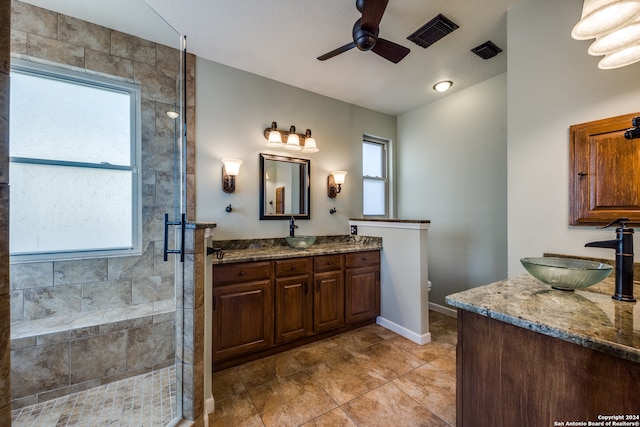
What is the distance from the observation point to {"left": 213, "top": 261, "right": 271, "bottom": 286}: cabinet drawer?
6.62ft

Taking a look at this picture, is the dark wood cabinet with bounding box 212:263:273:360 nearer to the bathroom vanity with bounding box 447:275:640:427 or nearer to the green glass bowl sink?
the bathroom vanity with bounding box 447:275:640:427

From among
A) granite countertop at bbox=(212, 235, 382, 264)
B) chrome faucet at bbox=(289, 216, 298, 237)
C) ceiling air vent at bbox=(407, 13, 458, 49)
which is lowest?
granite countertop at bbox=(212, 235, 382, 264)

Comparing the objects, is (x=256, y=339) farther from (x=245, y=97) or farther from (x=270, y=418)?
(x=245, y=97)

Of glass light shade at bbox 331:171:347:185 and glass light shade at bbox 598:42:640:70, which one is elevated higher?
glass light shade at bbox 598:42:640:70

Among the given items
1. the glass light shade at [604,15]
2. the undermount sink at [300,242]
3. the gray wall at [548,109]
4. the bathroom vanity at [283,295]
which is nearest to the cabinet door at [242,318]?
the bathroom vanity at [283,295]

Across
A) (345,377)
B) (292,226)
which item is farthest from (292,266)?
(345,377)

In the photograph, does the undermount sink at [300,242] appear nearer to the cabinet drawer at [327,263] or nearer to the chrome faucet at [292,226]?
the chrome faucet at [292,226]

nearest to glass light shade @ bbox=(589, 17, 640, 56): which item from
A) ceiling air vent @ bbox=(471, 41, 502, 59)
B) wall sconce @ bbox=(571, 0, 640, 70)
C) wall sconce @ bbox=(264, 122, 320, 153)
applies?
wall sconce @ bbox=(571, 0, 640, 70)

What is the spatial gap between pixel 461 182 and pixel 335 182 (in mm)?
1558

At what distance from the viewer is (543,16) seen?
5.65 feet

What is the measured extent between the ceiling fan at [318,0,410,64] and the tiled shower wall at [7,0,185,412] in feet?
5.46

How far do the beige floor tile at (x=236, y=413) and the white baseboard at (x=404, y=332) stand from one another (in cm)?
161

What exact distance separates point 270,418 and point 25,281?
6.63ft

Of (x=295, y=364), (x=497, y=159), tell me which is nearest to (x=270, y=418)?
(x=295, y=364)
